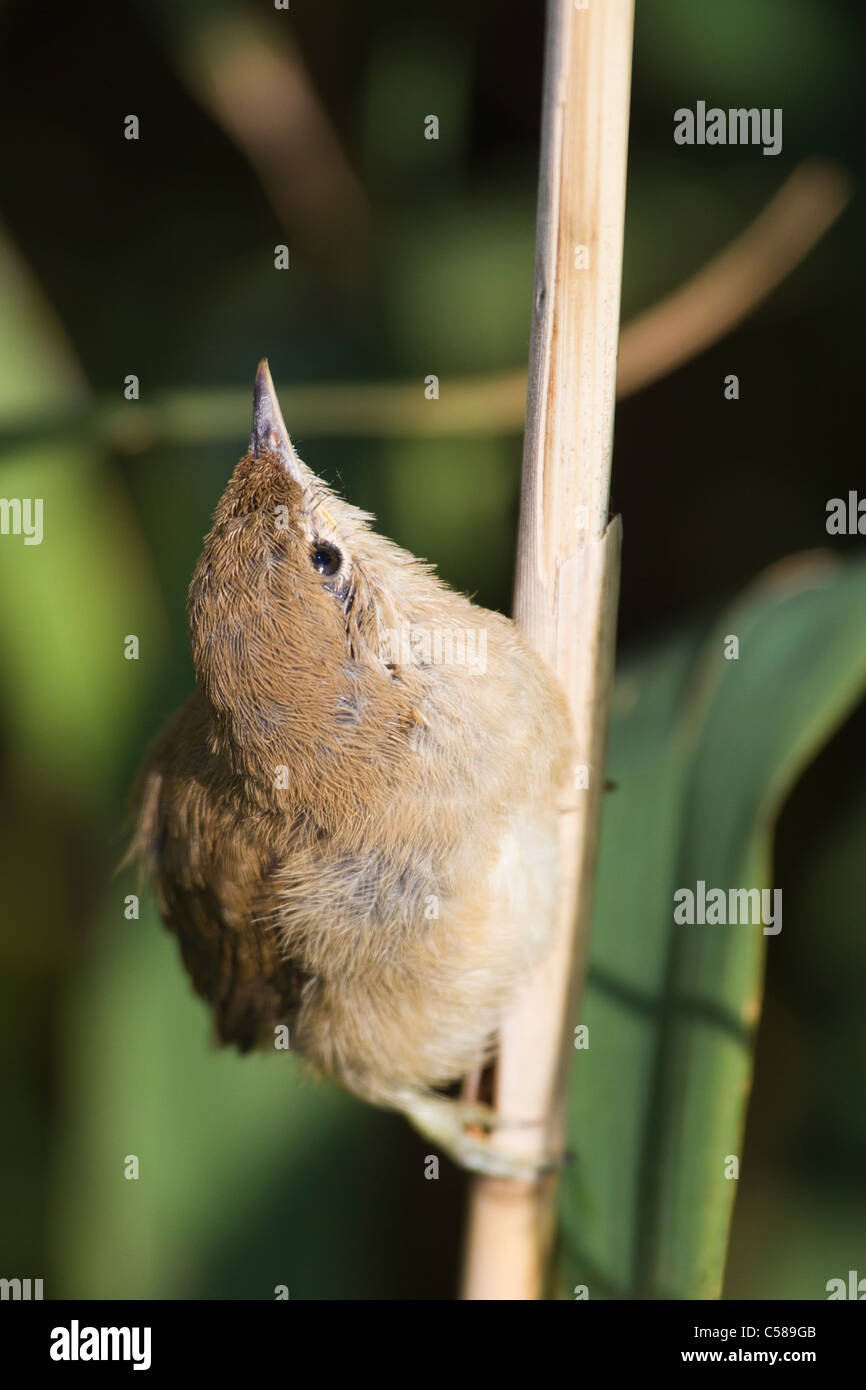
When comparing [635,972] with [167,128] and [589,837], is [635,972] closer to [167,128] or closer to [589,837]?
[589,837]

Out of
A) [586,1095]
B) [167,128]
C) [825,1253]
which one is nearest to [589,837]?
[586,1095]

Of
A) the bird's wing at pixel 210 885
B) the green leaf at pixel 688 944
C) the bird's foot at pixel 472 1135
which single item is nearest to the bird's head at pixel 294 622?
the bird's wing at pixel 210 885

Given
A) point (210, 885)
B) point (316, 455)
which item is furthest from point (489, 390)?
point (210, 885)

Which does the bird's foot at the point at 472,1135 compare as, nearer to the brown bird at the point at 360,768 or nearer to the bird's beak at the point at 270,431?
the brown bird at the point at 360,768

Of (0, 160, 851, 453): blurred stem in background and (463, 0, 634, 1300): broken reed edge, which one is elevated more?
(0, 160, 851, 453): blurred stem in background

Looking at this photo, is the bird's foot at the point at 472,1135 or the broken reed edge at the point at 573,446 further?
the bird's foot at the point at 472,1135

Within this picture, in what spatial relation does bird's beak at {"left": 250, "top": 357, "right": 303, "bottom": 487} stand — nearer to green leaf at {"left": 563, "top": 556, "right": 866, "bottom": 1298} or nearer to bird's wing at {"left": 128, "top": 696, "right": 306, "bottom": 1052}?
bird's wing at {"left": 128, "top": 696, "right": 306, "bottom": 1052}

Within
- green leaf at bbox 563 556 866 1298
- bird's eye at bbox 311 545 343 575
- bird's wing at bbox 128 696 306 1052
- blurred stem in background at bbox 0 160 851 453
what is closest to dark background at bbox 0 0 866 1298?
blurred stem in background at bbox 0 160 851 453
